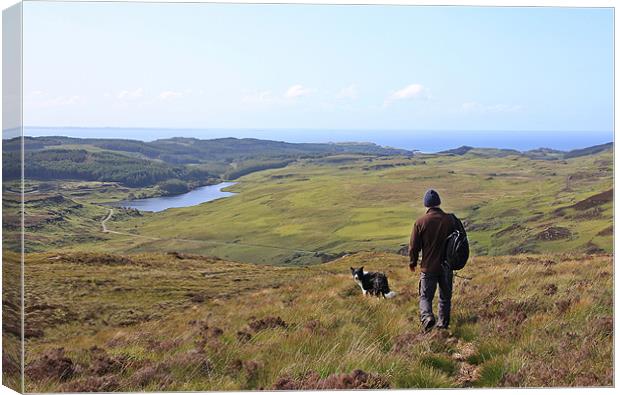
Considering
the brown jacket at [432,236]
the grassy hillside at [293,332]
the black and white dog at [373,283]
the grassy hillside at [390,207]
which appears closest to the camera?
the grassy hillside at [293,332]

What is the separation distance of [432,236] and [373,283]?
6.05ft

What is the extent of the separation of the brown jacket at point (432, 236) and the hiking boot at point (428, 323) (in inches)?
29.2

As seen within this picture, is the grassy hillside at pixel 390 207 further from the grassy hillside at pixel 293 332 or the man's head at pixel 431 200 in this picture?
the man's head at pixel 431 200

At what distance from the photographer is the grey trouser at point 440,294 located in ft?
35.2

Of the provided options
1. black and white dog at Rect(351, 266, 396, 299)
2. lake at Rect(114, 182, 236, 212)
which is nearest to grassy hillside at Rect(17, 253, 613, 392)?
black and white dog at Rect(351, 266, 396, 299)

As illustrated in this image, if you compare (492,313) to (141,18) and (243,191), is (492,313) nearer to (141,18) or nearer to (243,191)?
(243,191)

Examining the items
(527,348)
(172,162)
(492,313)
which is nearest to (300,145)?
(172,162)

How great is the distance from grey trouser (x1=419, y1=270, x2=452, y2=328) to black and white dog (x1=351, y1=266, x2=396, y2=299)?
41.8 inches

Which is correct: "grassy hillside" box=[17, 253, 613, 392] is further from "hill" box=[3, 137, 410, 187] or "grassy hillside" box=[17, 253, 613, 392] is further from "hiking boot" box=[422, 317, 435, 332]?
"hill" box=[3, 137, 410, 187]

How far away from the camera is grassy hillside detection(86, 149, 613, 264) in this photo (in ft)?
43.1

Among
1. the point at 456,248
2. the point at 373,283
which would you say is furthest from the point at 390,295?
the point at 456,248

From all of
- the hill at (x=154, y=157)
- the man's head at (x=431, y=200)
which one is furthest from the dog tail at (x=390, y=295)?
the hill at (x=154, y=157)

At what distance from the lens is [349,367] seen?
34.3 feet

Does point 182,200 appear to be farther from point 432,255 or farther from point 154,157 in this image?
point 432,255
